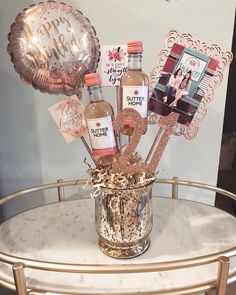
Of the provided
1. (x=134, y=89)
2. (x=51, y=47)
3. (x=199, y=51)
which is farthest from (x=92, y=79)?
(x=199, y=51)

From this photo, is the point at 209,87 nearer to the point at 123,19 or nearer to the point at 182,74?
the point at 182,74

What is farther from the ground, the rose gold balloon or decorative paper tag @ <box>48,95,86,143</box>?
the rose gold balloon

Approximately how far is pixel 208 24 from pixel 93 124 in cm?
50

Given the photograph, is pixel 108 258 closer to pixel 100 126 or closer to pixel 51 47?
pixel 100 126

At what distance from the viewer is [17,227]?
31.7 inches

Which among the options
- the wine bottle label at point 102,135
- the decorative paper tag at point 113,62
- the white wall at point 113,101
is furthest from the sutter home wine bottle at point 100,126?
the white wall at point 113,101

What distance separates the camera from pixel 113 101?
0.91 m

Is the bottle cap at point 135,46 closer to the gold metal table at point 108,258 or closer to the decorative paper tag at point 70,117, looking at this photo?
the decorative paper tag at point 70,117

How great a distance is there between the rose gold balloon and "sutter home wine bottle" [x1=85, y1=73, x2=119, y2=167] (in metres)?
0.16

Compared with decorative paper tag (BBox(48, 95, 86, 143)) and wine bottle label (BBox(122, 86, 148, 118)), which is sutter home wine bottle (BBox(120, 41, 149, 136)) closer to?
wine bottle label (BBox(122, 86, 148, 118))

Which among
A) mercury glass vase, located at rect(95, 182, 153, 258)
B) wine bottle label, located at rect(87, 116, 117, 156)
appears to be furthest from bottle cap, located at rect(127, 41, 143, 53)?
mercury glass vase, located at rect(95, 182, 153, 258)

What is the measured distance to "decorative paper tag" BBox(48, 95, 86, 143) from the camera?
27.6 inches

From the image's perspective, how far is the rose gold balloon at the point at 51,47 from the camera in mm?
704

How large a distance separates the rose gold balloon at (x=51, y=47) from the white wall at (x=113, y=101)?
137 millimetres
